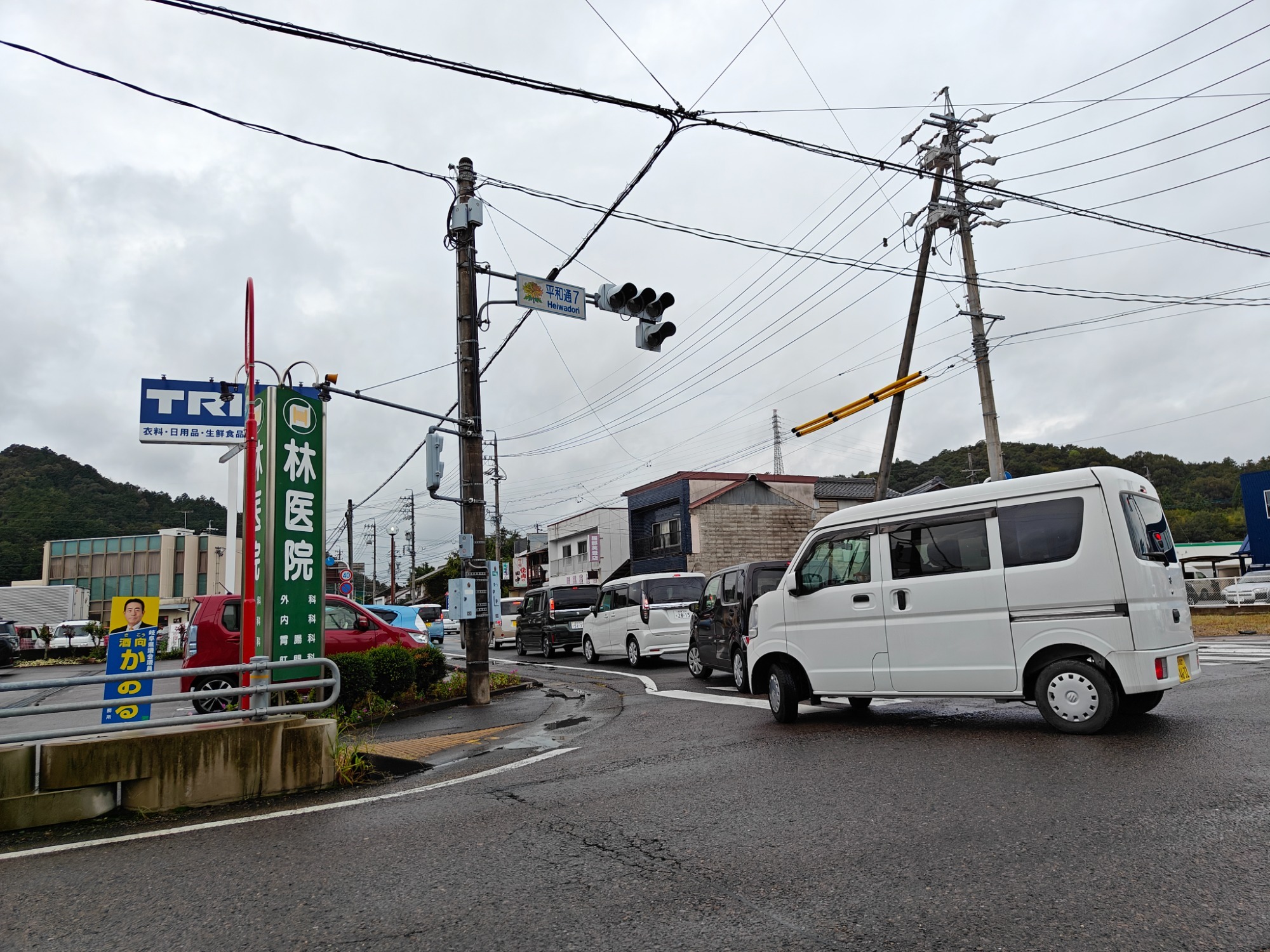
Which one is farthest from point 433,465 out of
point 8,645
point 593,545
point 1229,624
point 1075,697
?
point 593,545

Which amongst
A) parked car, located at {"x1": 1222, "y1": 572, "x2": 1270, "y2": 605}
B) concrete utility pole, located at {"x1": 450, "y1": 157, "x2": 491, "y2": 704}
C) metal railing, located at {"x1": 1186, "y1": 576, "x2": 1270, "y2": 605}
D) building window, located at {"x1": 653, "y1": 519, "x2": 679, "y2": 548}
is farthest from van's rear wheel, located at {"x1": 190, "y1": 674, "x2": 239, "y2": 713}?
parked car, located at {"x1": 1222, "y1": 572, "x2": 1270, "y2": 605}

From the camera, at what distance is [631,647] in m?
17.6

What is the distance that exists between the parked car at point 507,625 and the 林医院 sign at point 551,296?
19.1 meters

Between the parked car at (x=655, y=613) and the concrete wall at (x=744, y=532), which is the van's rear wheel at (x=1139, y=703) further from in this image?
the concrete wall at (x=744, y=532)

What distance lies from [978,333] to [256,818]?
18.4 metres

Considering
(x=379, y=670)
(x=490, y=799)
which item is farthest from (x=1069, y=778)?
(x=379, y=670)

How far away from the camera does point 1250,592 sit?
26.3 meters

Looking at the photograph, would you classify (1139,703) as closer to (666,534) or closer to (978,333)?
(978,333)

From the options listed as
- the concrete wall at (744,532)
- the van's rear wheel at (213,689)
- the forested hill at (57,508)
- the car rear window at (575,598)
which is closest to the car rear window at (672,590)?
the car rear window at (575,598)

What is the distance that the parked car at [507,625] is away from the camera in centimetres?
3374

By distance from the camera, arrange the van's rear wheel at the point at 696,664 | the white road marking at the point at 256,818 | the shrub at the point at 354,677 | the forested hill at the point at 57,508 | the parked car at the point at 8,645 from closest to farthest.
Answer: the white road marking at the point at 256,818 < the shrub at the point at 354,677 < the van's rear wheel at the point at 696,664 < the parked car at the point at 8,645 < the forested hill at the point at 57,508

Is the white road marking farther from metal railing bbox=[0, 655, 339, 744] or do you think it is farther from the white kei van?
the white kei van

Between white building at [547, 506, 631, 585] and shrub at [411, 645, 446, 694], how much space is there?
3060 cm

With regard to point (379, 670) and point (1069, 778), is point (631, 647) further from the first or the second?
point (1069, 778)
